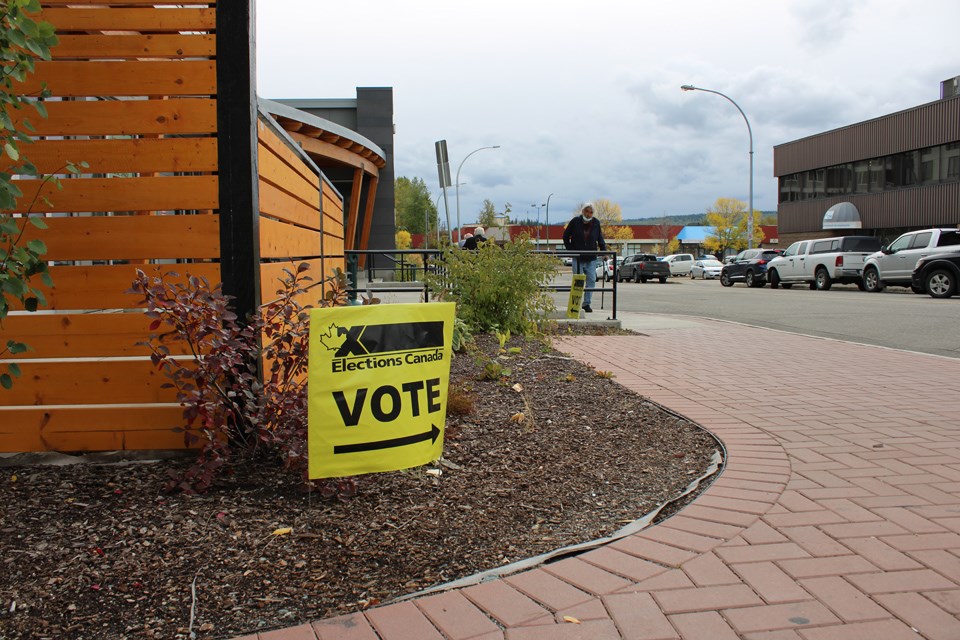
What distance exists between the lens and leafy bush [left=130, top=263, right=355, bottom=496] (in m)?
3.22

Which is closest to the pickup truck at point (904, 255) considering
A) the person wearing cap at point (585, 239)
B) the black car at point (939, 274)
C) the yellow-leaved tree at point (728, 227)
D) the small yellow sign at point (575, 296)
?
the black car at point (939, 274)

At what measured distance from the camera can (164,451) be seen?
3.77 m

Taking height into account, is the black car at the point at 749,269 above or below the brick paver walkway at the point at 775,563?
above

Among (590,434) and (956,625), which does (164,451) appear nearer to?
Result: (590,434)

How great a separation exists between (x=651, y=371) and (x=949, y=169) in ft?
116

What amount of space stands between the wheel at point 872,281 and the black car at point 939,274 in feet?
12.7

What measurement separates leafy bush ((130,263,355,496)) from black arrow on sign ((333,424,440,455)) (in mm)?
297

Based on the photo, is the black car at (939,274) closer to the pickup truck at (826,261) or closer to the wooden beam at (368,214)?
the pickup truck at (826,261)

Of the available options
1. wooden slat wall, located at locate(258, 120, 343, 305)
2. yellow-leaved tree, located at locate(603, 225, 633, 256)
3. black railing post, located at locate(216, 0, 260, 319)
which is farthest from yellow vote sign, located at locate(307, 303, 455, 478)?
yellow-leaved tree, located at locate(603, 225, 633, 256)

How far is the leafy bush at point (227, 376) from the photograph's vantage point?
3.22 metres

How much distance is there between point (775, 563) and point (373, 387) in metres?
1.70

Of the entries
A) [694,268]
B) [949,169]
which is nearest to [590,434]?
[949,169]

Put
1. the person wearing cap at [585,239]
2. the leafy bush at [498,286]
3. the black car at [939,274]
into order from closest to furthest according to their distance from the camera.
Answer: the leafy bush at [498,286], the person wearing cap at [585,239], the black car at [939,274]

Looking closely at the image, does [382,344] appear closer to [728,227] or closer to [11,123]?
[11,123]
